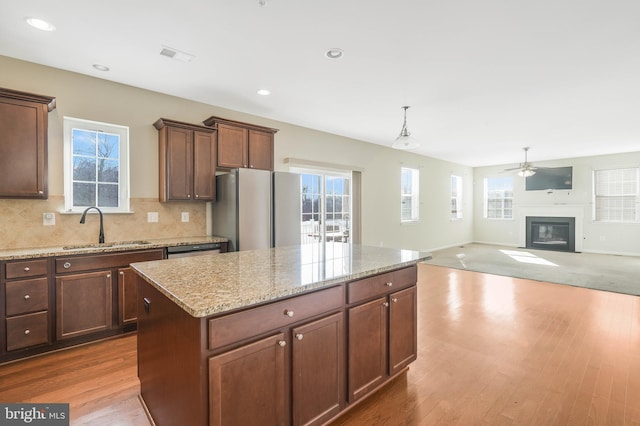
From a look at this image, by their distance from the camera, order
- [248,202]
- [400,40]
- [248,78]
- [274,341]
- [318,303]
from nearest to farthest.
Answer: [274,341]
[318,303]
[400,40]
[248,78]
[248,202]

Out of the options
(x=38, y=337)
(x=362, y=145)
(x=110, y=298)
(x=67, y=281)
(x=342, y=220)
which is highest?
(x=362, y=145)

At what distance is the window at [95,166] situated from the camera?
3256mm

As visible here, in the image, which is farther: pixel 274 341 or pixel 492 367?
pixel 492 367

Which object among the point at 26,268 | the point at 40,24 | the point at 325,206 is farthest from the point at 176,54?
the point at 325,206

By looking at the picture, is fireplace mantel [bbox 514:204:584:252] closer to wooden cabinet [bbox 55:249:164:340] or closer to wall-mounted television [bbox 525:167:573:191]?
wall-mounted television [bbox 525:167:573:191]

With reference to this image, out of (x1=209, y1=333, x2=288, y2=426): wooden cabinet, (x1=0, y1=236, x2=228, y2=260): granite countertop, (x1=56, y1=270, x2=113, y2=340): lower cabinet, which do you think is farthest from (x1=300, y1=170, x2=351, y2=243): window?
(x1=209, y1=333, x2=288, y2=426): wooden cabinet

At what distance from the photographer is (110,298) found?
2930 mm

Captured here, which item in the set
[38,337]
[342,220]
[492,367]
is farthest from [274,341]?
[342,220]

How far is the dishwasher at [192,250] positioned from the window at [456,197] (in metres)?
7.91

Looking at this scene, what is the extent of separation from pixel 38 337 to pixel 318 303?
2.70 meters

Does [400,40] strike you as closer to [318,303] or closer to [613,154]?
[318,303]

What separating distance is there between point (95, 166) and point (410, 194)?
6631 millimetres

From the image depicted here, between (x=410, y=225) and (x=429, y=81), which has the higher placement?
(x=429, y=81)

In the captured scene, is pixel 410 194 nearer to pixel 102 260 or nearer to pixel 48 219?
pixel 102 260
